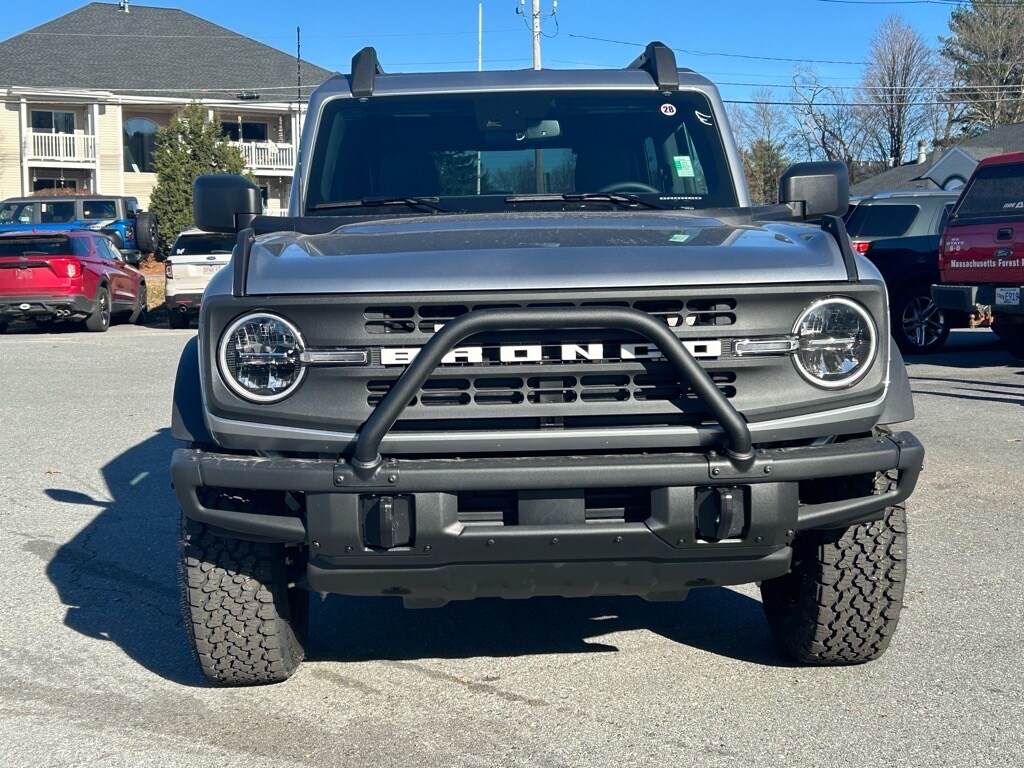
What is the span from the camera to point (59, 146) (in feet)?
149

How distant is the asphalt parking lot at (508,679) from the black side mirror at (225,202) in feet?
5.08

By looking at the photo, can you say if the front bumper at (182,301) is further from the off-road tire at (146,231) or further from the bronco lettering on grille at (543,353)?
the bronco lettering on grille at (543,353)

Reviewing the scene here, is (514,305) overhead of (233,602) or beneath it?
overhead

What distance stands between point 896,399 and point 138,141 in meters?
47.3

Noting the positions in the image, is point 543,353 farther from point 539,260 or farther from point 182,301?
point 182,301

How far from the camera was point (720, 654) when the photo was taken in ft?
14.7

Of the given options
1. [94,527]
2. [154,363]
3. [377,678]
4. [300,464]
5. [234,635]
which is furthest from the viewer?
[154,363]

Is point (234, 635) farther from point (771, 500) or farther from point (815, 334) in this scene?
point (815, 334)

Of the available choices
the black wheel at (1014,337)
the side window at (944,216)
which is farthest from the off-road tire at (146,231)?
the black wheel at (1014,337)

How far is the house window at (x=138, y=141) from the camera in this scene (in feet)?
156

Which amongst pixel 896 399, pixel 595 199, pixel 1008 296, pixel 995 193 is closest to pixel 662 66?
pixel 595 199

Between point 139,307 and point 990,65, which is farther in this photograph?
point 990,65

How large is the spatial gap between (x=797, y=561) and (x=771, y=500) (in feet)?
2.28

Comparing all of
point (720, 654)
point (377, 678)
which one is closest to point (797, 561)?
point (720, 654)
